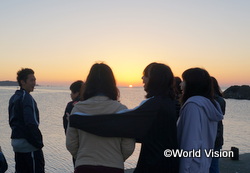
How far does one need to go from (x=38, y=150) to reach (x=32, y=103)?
2.43 ft

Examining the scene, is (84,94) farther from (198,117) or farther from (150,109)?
(198,117)

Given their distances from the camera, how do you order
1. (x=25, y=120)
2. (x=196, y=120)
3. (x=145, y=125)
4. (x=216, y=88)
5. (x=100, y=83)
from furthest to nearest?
1. (x=216, y=88)
2. (x=25, y=120)
3. (x=196, y=120)
4. (x=100, y=83)
5. (x=145, y=125)

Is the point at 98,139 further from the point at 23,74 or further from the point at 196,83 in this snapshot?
the point at 23,74

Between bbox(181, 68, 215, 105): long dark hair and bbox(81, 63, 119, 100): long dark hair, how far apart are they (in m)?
0.81

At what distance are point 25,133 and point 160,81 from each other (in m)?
2.34

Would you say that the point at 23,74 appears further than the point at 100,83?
Yes

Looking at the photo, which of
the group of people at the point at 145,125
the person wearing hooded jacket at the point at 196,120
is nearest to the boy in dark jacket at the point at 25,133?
the group of people at the point at 145,125

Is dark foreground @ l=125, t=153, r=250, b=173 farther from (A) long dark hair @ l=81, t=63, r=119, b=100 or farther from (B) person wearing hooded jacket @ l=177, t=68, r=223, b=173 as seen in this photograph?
(A) long dark hair @ l=81, t=63, r=119, b=100

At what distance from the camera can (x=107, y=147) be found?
2350 mm

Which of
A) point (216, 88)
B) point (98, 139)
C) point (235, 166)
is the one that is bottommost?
point (235, 166)

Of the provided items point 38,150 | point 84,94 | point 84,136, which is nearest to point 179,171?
point 84,136

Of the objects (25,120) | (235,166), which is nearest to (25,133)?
(25,120)

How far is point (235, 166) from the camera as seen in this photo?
6812mm

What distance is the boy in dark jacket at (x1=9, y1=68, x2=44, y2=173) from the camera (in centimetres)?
373
